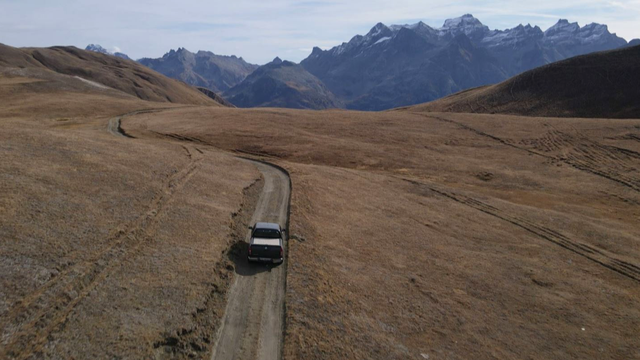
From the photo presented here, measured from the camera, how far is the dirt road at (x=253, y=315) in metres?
13.0

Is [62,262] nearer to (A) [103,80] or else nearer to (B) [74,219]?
(B) [74,219]

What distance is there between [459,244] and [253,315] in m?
17.1

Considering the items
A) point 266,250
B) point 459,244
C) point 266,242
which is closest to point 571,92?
point 459,244

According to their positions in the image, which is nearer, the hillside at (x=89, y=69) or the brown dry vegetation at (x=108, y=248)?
the brown dry vegetation at (x=108, y=248)

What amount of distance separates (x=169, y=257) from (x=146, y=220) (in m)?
4.28

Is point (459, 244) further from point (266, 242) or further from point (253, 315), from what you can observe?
point (253, 315)

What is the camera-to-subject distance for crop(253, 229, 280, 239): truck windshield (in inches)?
808

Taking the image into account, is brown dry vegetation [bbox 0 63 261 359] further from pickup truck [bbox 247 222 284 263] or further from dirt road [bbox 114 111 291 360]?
pickup truck [bbox 247 222 284 263]

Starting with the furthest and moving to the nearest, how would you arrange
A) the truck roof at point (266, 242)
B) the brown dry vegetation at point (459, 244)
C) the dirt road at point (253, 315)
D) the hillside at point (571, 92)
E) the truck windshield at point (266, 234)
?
the hillside at point (571, 92) < the truck windshield at point (266, 234) < the truck roof at point (266, 242) < the brown dry vegetation at point (459, 244) < the dirt road at point (253, 315)

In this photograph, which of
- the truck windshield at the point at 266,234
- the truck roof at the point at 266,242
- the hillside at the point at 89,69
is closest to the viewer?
the truck roof at the point at 266,242

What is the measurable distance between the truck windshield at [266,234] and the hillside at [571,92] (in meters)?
100

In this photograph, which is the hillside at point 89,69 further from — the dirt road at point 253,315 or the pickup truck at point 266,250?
the dirt road at point 253,315

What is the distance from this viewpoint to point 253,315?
596 inches

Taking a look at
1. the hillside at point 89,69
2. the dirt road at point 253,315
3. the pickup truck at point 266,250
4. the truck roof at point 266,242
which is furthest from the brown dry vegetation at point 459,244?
the hillside at point 89,69
